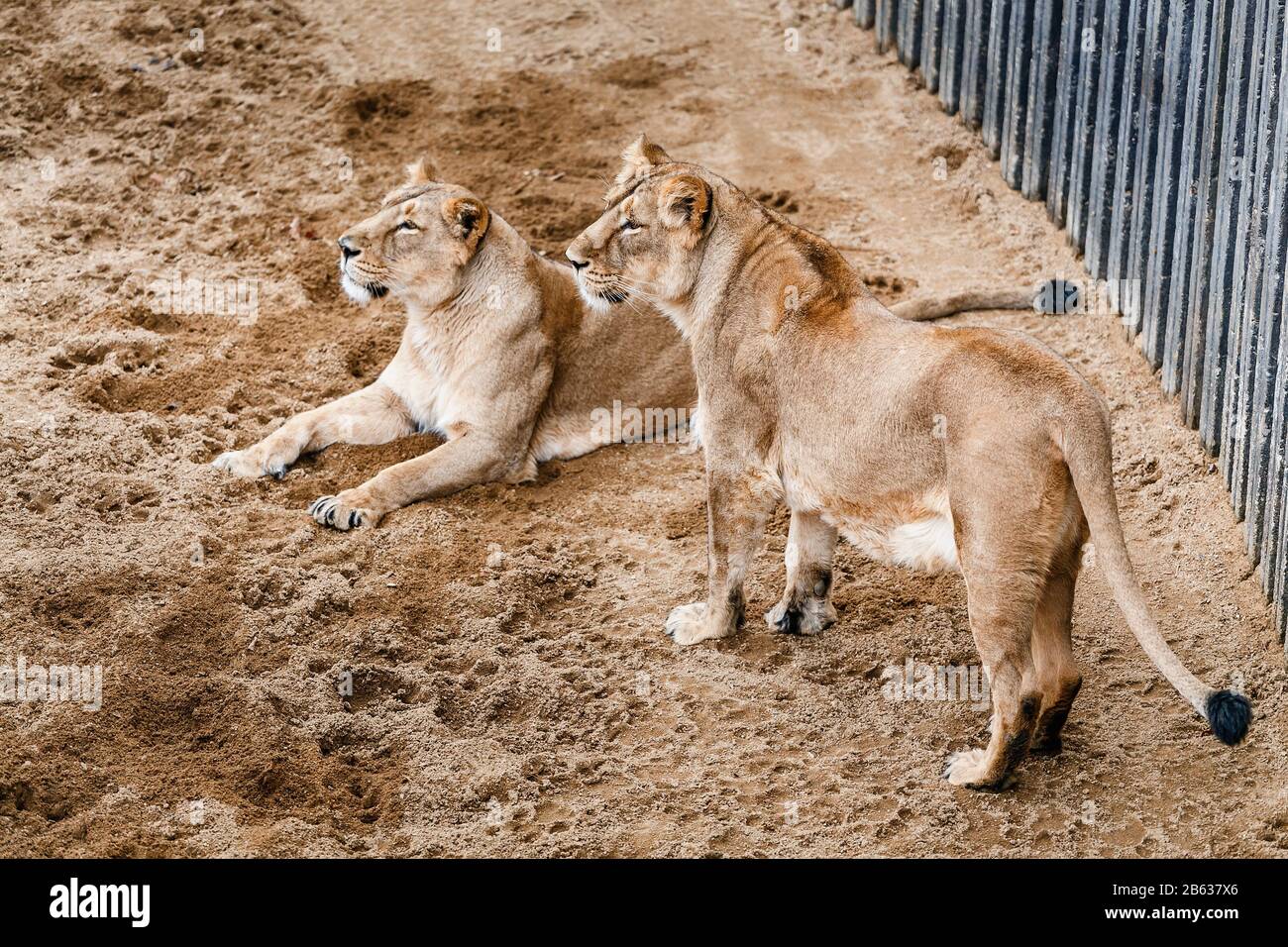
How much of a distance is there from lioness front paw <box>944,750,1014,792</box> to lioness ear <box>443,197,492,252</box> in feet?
12.0

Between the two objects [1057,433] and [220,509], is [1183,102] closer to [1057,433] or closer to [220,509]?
[1057,433]

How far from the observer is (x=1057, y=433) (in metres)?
5.75

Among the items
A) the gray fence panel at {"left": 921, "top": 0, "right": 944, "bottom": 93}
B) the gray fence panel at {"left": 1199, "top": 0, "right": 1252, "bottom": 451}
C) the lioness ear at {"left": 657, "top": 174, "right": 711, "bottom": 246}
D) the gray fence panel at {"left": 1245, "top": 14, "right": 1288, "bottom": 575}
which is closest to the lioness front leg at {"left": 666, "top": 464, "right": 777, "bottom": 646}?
the lioness ear at {"left": 657, "top": 174, "right": 711, "bottom": 246}

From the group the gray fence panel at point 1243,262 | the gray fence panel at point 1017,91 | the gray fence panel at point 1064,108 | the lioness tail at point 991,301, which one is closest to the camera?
the gray fence panel at point 1243,262

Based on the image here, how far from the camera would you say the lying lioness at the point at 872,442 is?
5.77m

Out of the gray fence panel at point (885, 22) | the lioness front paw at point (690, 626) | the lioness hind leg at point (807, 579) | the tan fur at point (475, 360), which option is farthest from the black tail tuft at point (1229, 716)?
the gray fence panel at point (885, 22)

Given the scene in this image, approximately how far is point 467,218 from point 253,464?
1590mm

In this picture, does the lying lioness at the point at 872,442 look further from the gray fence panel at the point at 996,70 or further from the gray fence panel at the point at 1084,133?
the gray fence panel at the point at 996,70

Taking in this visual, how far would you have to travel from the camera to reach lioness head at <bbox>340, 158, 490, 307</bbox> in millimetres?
8367

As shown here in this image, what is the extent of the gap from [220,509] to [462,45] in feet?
18.1

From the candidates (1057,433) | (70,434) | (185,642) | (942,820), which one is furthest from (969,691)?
(70,434)

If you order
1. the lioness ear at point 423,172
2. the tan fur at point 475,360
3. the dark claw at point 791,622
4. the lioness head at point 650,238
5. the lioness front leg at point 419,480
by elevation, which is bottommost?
the dark claw at point 791,622

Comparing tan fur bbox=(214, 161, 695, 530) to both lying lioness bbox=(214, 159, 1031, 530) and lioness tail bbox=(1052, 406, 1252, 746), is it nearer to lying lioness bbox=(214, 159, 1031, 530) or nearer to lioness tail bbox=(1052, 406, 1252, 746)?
lying lioness bbox=(214, 159, 1031, 530)

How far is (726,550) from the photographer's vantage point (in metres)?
Result: 7.02
